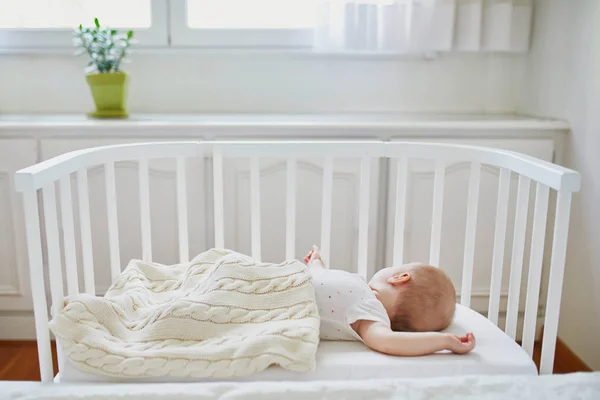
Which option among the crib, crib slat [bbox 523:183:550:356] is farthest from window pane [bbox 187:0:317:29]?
crib slat [bbox 523:183:550:356]

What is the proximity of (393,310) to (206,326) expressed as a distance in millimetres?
366

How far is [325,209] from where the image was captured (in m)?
1.29

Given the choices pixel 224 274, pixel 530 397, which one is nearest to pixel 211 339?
pixel 224 274

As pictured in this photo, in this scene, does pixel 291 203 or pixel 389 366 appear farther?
pixel 291 203

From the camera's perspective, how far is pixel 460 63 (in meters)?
2.00

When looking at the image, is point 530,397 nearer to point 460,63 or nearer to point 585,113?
point 585,113

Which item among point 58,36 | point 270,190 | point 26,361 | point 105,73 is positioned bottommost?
point 26,361

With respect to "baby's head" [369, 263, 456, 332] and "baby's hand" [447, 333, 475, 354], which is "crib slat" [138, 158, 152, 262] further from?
"baby's hand" [447, 333, 475, 354]

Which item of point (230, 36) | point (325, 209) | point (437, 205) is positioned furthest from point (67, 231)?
point (230, 36)

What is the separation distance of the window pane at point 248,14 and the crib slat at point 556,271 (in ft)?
4.13

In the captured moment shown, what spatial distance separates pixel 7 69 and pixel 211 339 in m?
1.52

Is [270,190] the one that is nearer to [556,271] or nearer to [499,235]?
[499,235]

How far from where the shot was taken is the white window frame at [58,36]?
1950 millimetres

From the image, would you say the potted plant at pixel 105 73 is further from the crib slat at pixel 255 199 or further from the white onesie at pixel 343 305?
the white onesie at pixel 343 305
